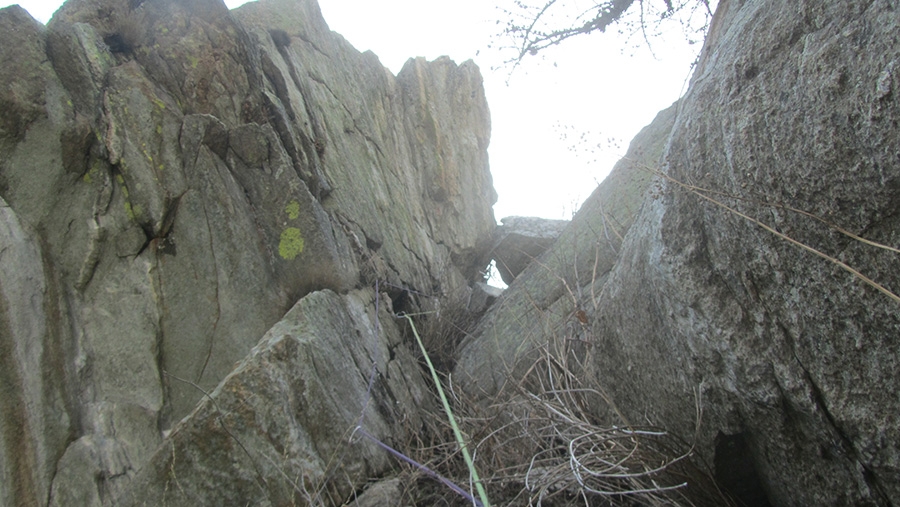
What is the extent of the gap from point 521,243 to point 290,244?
4730 mm

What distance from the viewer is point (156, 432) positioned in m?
3.55

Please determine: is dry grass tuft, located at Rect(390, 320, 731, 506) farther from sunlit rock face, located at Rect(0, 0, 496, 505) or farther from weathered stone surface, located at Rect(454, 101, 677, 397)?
weathered stone surface, located at Rect(454, 101, 677, 397)

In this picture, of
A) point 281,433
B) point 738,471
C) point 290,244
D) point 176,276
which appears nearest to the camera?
point 738,471

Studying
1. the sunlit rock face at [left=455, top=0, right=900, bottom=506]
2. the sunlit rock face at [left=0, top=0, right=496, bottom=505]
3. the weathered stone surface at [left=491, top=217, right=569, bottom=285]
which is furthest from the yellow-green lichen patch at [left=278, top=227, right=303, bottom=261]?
the weathered stone surface at [left=491, top=217, right=569, bottom=285]

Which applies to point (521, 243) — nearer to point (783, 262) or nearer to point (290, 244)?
point (290, 244)

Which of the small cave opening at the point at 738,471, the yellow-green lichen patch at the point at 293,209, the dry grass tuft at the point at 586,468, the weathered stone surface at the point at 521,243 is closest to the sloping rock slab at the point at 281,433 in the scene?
the dry grass tuft at the point at 586,468

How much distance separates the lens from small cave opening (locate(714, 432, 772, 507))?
2287 mm


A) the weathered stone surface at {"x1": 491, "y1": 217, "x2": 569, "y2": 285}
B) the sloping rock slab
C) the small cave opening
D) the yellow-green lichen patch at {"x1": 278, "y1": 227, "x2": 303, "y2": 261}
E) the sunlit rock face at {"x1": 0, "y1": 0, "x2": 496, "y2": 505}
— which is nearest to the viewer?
the small cave opening

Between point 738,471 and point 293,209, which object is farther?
point 293,209

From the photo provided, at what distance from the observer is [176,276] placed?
3959mm

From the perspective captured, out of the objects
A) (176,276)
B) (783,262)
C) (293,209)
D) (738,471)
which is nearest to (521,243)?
(293,209)

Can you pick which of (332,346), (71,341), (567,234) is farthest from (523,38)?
(71,341)

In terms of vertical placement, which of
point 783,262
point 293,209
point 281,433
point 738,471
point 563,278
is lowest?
point 281,433

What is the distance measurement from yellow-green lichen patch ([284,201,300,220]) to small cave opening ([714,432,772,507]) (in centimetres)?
311
